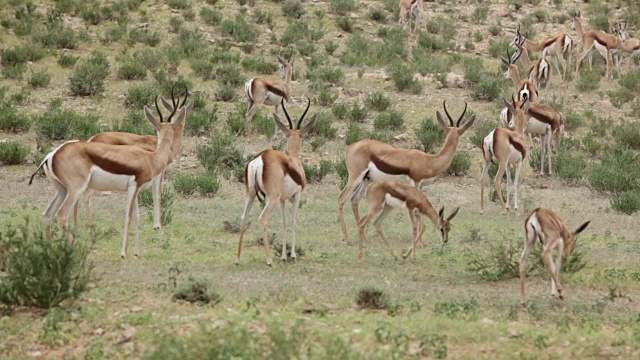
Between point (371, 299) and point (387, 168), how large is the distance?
4.27 meters

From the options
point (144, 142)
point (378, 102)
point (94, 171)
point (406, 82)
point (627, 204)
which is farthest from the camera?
point (406, 82)

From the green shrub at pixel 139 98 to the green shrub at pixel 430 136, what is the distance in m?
6.04

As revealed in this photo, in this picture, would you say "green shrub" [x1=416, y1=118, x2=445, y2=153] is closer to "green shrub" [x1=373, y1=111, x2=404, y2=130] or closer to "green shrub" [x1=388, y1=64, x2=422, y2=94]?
"green shrub" [x1=373, y1=111, x2=404, y2=130]

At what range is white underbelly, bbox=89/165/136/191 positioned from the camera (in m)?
10.7

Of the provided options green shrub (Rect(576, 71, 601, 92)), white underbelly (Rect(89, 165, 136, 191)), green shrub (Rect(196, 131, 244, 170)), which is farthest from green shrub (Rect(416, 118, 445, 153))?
white underbelly (Rect(89, 165, 136, 191))

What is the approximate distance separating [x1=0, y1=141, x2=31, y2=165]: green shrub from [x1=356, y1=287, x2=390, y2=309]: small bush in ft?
34.4

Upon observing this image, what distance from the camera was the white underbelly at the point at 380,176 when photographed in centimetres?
1288

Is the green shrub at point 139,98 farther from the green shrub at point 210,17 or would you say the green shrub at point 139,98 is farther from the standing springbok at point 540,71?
the standing springbok at point 540,71

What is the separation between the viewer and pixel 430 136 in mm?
20047

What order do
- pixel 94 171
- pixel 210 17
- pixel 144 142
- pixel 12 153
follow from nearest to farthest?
pixel 94 171 → pixel 144 142 → pixel 12 153 → pixel 210 17

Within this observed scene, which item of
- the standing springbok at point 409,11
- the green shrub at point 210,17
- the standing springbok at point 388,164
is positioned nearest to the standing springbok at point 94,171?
the standing springbok at point 388,164

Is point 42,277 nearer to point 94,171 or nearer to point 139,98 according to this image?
point 94,171

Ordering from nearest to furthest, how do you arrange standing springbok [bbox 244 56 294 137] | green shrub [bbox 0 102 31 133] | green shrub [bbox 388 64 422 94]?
green shrub [bbox 0 102 31 133] → standing springbok [bbox 244 56 294 137] → green shrub [bbox 388 64 422 94]

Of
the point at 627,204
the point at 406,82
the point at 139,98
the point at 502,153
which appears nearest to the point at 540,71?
the point at 406,82
